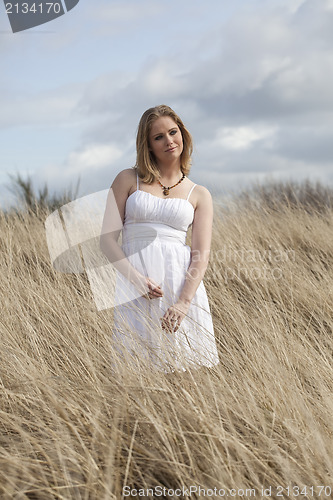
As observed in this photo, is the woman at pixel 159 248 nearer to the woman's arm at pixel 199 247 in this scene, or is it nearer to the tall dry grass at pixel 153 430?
the woman's arm at pixel 199 247

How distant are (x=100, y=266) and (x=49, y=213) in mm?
2817

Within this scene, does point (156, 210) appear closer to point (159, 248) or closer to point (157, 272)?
point (159, 248)

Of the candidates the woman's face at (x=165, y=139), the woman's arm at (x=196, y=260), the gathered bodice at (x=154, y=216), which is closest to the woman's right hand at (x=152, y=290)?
the woman's arm at (x=196, y=260)

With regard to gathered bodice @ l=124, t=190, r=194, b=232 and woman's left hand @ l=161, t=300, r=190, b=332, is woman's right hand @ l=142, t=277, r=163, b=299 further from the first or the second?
gathered bodice @ l=124, t=190, r=194, b=232

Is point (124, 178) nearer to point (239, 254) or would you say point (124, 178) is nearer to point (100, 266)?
point (100, 266)

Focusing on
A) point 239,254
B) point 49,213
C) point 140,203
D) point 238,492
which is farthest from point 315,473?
point 49,213

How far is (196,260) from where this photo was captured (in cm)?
289

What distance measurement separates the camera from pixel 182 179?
3.06 m

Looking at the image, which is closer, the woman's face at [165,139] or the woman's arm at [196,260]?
the woman's arm at [196,260]

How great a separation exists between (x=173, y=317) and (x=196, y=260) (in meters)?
0.37

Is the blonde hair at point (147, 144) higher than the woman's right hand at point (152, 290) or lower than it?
higher

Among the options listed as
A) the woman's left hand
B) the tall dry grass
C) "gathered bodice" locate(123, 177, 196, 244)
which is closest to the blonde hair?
"gathered bodice" locate(123, 177, 196, 244)

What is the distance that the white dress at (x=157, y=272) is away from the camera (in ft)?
9.18

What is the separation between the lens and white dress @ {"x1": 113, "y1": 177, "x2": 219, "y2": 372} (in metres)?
2.80
